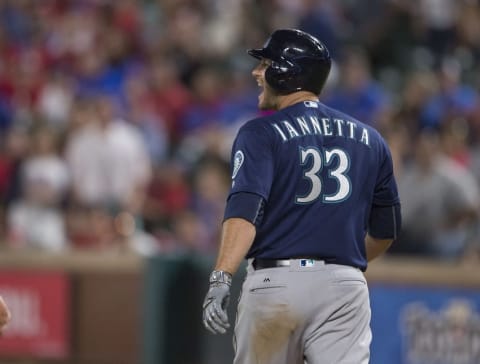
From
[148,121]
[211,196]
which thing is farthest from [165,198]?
[148,121]

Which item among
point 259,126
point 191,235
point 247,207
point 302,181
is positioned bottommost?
point 191,235

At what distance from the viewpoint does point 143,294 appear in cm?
1036

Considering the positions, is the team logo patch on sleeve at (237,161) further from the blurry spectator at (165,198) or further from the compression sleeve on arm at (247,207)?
the blurry spectator at (165,198)

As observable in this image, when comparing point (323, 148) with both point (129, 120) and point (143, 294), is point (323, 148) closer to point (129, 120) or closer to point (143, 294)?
point (143, 294)

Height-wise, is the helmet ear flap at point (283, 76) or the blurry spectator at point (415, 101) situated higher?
the blurry spectator at point (415, 101)

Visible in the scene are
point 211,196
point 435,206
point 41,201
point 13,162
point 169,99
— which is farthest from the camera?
point 169,99

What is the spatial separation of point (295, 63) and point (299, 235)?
74 cm

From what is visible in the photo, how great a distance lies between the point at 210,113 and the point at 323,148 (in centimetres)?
784

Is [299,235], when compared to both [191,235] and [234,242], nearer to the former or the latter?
[234,242]

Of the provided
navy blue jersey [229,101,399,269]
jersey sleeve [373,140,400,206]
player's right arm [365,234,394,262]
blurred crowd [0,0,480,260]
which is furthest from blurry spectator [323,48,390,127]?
navy blue jersey [229,101,399,269]

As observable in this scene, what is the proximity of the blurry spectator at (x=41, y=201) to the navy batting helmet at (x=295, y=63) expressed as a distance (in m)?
6.13

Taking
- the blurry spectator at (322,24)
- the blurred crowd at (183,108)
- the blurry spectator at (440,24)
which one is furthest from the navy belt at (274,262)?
the blurry spectator at (322,24)

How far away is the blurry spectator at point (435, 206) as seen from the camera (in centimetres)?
945

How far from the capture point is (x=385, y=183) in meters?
5.34
